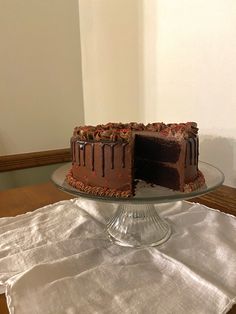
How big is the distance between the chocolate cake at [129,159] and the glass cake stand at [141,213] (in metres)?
0.02

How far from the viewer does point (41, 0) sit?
1347 mm

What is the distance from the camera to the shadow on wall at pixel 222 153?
0.86 meters

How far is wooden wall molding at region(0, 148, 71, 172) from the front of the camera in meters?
1.36

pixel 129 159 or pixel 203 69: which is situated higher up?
pixel 203 69

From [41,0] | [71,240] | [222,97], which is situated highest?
[41,0]

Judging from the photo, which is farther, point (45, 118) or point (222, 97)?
point (45, 118)

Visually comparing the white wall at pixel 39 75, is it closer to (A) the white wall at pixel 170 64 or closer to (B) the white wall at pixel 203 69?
(A) the white wall at pixel 170 64

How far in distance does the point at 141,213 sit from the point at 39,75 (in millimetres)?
889

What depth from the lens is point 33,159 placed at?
4.66 feet

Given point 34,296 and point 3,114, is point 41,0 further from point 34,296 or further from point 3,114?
point 34,296

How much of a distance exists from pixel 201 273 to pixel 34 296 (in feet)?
0.84

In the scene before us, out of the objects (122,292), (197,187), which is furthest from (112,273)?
(197,187)

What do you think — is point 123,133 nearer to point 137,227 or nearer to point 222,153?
point 137,227

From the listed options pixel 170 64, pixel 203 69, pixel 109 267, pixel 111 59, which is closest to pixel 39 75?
pixel 111 59
